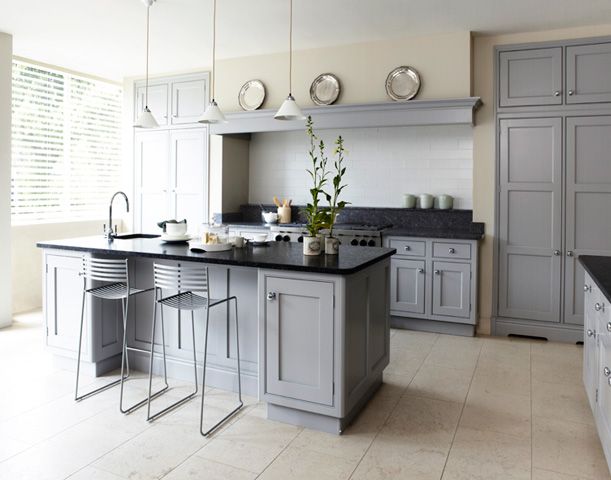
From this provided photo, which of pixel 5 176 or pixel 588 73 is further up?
pixel 588 73

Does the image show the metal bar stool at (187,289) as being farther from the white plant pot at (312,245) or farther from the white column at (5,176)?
the white column at (5,176)

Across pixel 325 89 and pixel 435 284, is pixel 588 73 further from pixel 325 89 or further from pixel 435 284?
pixel 325 89

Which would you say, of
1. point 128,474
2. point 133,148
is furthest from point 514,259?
point 133,148

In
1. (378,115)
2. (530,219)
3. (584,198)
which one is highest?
(378,115)

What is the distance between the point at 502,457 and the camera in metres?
2.71

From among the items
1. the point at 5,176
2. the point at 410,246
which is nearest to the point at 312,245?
the point at 410,246

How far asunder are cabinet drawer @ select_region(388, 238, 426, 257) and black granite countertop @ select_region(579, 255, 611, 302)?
1794mm

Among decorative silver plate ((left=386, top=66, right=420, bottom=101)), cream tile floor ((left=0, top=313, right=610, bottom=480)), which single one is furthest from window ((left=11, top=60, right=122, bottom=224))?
decorative silver plate ((left=386, top=66, right=420, bottom=101))

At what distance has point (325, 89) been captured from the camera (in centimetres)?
554

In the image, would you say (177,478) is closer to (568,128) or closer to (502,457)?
(502,457)

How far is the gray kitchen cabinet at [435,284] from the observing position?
4.95m

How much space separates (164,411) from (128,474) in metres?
0.71

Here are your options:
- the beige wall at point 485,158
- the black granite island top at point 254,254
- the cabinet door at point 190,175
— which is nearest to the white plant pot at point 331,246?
the black granite island top at point 254,254

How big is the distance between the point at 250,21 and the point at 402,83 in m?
1.61
